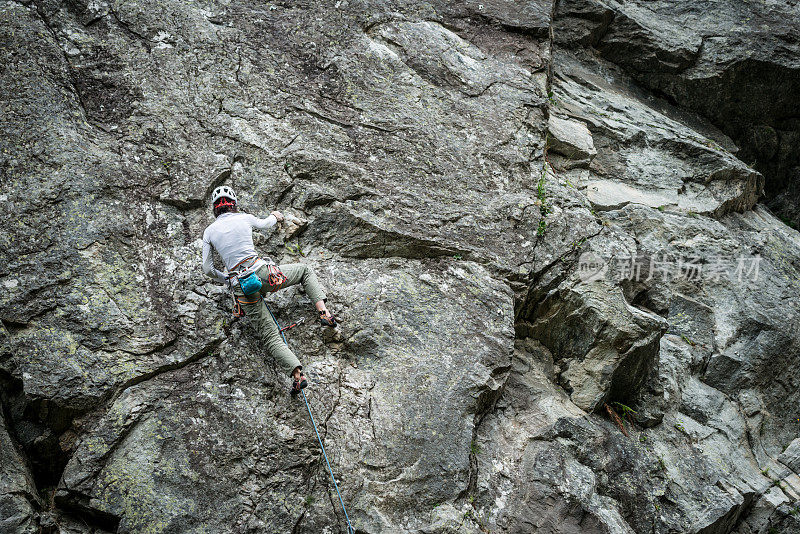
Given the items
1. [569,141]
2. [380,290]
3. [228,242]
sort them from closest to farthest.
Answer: [228,242]
[380,290]
[569,141]

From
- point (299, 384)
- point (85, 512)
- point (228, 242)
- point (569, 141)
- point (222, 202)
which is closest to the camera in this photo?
point (85, 512)

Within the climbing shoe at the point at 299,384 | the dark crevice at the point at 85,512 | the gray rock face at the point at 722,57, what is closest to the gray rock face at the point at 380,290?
the dark crevice at the point at 85,512

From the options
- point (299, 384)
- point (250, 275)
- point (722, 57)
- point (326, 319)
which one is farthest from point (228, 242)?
point (722, 57)

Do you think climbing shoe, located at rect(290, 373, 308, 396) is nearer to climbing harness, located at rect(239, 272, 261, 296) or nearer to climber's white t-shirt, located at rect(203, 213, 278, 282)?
climbing harness, located at rect(239, 272, 261, 296)

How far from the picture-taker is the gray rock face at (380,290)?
626 cm

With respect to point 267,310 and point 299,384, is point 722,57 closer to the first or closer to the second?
point 267,310

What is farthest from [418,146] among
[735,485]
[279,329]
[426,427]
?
[735,485]

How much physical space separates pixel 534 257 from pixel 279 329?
12.7 feet

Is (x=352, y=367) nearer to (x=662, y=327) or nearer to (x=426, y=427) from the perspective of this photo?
(x=426, y=427)

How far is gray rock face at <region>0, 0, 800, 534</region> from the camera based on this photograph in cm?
626

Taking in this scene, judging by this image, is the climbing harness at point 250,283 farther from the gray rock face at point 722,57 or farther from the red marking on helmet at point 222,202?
the gray rock face at point 722,57

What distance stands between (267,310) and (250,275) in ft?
1.74

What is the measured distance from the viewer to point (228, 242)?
6.69 m

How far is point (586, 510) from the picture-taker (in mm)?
6734
